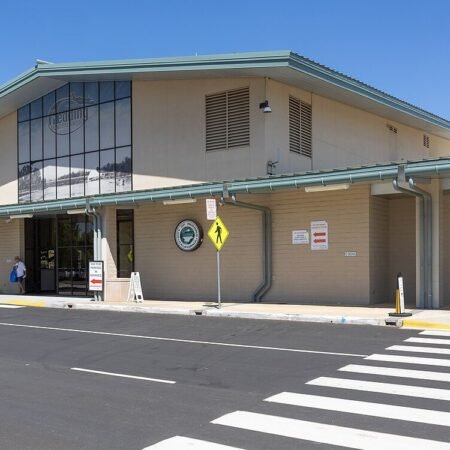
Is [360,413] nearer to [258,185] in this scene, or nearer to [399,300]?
[399,300]

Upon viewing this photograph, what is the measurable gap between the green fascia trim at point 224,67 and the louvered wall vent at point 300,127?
4.97ft

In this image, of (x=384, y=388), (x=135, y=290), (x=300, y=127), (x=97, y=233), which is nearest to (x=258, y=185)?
(x=300, y=127)

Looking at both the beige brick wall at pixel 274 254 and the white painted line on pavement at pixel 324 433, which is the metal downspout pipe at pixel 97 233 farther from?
the white painted line on pavement at pixel 324 433

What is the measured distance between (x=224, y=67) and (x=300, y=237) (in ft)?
19.8

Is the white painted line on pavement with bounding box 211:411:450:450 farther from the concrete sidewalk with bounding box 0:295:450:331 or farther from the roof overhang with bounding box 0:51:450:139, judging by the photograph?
the roof overhang with bounding box 0:51:450:139

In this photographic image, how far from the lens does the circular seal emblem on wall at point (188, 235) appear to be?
21.4 m

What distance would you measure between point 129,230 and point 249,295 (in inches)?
244

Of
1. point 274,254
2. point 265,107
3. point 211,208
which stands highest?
point 265,107

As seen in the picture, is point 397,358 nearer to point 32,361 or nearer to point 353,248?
point 32,361

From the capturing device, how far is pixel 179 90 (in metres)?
22.6

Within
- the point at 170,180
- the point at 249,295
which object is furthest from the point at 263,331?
the point at 170,180

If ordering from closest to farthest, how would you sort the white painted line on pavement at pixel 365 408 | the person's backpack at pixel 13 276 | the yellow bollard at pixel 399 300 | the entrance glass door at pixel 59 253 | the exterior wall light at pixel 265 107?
the white painted line on pavement at pixel 365 408, the yellow bollard at pixel 399 300, the exterior wall light at pixel 265 107, the entrance glass door at pixel 59 253, the person's backpack at pixel 13 276

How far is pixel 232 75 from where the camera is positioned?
20938mm

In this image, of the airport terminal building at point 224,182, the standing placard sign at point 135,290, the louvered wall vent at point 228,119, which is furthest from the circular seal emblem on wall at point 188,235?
the louvered wall vent at point 228,119
